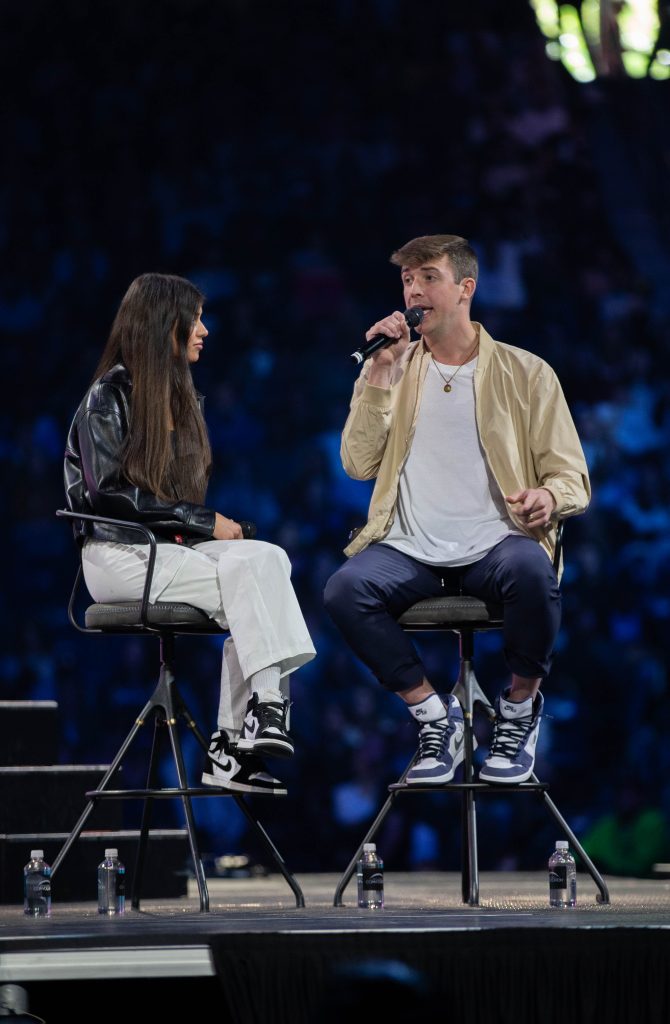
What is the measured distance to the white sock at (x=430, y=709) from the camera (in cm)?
308

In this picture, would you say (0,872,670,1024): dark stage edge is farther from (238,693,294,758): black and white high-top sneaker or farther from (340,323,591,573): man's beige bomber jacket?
(340,323,591,573): man's beige bomber jacket

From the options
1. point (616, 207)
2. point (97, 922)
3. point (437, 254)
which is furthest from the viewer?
point (616, 207)

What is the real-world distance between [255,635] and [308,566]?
9.51 ft

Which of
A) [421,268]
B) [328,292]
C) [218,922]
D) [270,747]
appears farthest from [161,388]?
[328,292]

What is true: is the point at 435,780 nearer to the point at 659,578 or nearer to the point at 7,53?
the point at 659,578

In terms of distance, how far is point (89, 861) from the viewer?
3701 millimetres

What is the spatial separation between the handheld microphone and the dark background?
270 centimetres

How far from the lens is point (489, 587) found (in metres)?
3.10

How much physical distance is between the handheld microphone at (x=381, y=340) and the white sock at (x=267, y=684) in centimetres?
66

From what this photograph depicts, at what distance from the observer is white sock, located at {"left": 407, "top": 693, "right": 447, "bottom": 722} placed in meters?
3.08

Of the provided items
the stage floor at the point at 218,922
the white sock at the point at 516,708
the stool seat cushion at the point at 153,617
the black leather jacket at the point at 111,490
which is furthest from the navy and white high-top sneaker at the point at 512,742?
the black leather jacket at the point at 111,490

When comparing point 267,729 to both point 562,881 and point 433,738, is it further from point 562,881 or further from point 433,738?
point 562,881

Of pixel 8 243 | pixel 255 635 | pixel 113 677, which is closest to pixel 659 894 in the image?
pixel 255 635

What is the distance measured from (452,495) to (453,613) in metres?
0.33
